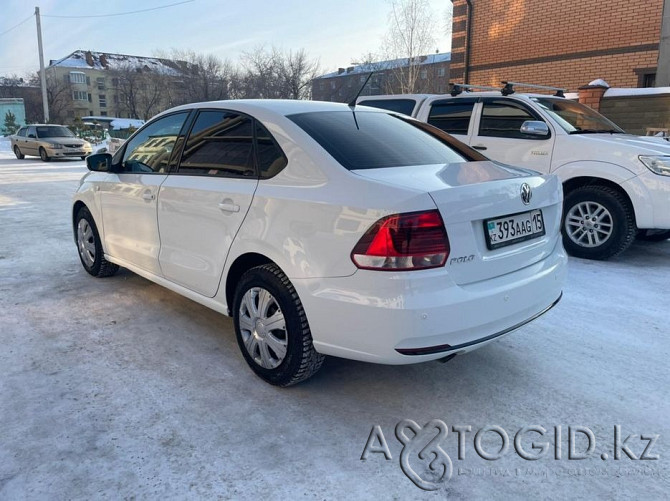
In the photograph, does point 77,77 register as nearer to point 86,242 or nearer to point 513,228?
point 86,242

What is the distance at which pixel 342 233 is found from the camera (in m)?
2.54

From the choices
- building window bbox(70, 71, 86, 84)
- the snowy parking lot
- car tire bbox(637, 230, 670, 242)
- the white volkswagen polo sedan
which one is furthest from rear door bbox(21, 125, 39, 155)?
building window bbox(70, 71, 86, 84)

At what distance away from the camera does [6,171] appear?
1706 cm

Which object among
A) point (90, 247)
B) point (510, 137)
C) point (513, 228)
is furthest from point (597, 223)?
point (90, 247)

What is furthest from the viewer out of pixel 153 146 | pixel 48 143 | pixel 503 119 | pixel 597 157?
pixel 48 143

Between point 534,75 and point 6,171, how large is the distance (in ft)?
55.6

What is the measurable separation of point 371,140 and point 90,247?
3331 millimetres

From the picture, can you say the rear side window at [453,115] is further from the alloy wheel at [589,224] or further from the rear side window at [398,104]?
the alloy wheel at [589,224]

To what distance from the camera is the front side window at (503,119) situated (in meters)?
6.52

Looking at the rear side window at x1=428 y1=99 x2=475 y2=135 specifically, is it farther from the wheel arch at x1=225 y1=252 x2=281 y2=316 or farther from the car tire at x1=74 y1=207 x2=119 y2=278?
the wheel arch at x1=225 y1=252 x2=281 y2=316

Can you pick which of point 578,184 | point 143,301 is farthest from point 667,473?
point 578,184

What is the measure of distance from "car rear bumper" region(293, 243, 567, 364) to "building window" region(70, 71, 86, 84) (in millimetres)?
95546

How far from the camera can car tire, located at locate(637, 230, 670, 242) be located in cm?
634

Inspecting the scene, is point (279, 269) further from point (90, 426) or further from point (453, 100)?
point (453, 100)
